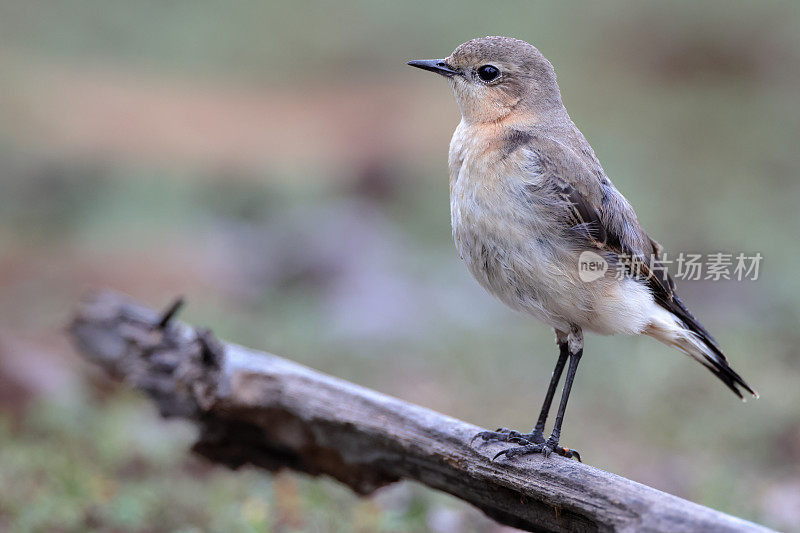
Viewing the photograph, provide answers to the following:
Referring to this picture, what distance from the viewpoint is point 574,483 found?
11.1 ft

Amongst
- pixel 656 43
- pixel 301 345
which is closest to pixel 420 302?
pixel 301 345

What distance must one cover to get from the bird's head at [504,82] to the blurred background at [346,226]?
106cm

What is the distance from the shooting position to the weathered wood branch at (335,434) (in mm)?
3266

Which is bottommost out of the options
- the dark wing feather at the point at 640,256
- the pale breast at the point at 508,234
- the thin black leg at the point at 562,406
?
the thin black leg at the point at 562,406

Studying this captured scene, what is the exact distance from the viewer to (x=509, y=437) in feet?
12.8

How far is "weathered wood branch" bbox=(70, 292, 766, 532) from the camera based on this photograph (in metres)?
3.27

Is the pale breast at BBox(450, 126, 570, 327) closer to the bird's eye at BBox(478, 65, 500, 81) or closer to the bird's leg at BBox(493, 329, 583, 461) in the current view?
the bird's leg at BBox(493, 329, 583, 461)

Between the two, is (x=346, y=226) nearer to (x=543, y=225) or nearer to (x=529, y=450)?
(x=543, y=225)

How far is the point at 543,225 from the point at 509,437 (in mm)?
960

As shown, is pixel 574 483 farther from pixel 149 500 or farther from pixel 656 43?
pixel 656 43

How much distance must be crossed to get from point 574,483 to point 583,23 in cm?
1556

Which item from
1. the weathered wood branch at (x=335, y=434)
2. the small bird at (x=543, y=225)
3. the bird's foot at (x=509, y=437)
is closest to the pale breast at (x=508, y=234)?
the small bird at (x=543, y=225)
